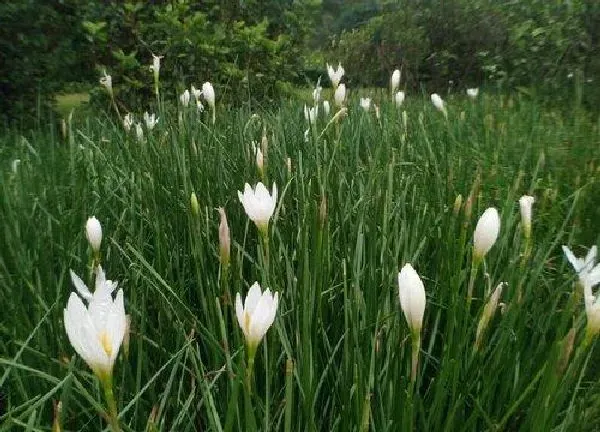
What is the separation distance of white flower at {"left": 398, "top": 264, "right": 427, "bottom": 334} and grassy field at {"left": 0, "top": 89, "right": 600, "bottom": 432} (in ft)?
0.29

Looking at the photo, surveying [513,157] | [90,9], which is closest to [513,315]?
[513,157]

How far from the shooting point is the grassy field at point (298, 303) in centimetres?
94

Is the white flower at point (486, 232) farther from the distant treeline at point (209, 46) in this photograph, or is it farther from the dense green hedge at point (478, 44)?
the dense green hedge at point (478, 44)

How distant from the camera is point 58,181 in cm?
218

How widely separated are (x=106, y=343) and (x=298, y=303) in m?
0.45

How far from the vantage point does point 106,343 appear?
71 centimetres

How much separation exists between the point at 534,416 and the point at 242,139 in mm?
1474

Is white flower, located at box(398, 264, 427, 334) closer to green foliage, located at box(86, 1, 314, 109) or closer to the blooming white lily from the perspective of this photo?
the blooming white lily

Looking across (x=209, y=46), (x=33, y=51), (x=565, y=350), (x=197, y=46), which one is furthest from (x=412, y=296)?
(x=33, y=51)

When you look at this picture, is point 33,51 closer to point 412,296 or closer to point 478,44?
point 478,44

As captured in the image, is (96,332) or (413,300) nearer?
(96,332)

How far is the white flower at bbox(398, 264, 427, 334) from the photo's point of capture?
0.81 meters

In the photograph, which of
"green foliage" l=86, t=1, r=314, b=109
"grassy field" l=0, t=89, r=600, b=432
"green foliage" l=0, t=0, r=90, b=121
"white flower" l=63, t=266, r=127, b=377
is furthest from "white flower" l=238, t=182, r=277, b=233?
"green foliage" l=0, t=0, r=90, b=121

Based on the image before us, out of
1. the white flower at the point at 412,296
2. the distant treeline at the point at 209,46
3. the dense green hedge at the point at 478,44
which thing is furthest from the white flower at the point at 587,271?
the dense green hedge at the point at 478,44
